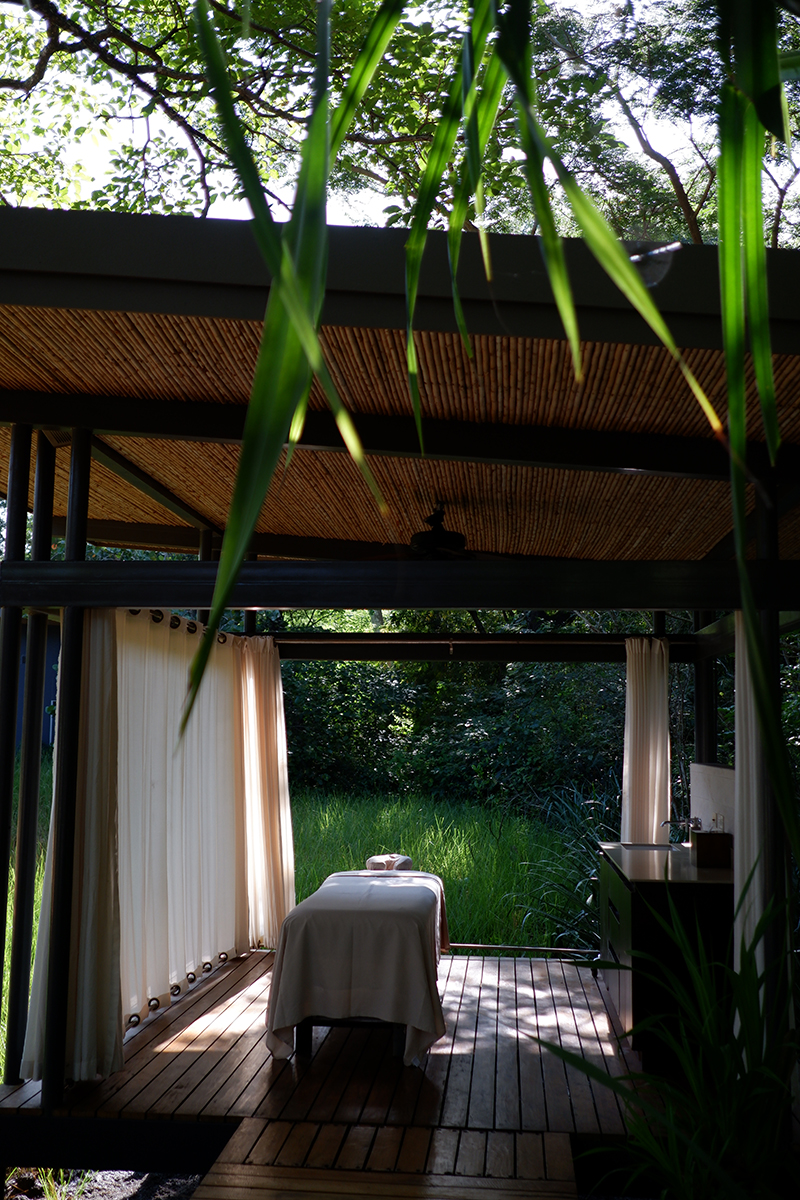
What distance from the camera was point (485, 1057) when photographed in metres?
4.65

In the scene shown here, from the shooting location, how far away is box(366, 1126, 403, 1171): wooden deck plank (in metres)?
3.52

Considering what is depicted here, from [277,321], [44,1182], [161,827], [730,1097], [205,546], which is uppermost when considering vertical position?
[205,546]

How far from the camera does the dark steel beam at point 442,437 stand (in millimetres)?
3842

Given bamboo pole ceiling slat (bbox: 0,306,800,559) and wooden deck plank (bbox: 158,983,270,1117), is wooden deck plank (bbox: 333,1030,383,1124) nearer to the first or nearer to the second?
wooden deck plank (bbox: 158,983,270,1117)

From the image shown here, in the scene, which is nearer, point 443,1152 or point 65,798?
point 443,1152

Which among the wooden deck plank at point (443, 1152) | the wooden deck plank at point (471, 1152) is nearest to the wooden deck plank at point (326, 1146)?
the wooden deck plank at point (443, 1152)

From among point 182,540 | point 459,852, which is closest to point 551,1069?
point 182,540

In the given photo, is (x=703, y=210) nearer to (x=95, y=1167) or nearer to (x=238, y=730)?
(x=238, y=730)

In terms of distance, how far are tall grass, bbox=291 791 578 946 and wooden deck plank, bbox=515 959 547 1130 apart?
164 centimetres

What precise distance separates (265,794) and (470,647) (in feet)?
5.88

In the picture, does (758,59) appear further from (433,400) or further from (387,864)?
(387,864)

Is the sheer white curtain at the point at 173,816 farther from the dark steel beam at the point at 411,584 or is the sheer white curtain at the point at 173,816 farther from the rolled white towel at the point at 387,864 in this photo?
the rolled white towel at the point at 387,864

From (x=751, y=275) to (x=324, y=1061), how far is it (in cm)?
489

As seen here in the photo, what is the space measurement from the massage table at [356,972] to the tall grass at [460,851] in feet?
9.37
